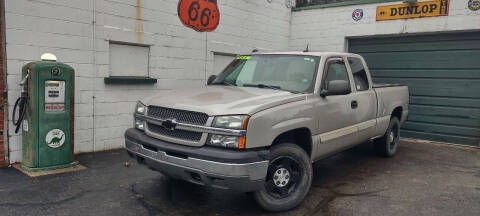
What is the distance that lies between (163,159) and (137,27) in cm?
407

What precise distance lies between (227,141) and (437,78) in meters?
7.10

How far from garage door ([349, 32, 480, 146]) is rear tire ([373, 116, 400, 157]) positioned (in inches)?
87.3

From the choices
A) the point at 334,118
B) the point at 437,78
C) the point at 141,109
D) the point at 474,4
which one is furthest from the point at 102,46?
the point at 474,4

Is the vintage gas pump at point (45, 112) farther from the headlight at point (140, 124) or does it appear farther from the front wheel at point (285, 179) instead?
the front wheel at point (285, 179)

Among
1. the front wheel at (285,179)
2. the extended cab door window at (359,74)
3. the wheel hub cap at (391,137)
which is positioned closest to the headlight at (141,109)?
the front wheel at (285,179)

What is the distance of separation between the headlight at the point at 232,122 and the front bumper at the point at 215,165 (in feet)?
0.75

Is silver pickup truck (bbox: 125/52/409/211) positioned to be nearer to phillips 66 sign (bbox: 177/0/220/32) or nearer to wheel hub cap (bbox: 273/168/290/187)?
wheel hub cap (bbox: 273/168/290/187)

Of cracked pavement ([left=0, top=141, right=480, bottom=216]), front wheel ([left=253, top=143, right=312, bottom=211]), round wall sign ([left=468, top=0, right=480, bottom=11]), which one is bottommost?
cracked pavement ([left=0, top=141, right=480, bottom=216])

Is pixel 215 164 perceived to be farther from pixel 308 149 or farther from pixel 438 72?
pixel 438 72

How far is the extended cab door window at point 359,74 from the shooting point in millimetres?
5473

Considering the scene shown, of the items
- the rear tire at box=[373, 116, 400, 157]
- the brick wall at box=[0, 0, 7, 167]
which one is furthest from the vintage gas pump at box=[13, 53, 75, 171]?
the rear tire at box=[373, 116, 400, 157]

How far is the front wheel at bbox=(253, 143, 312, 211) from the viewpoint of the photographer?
3.77 m

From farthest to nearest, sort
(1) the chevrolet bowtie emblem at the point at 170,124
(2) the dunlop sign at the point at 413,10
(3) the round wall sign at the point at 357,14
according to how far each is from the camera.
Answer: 1. (3) the round wall sign at the point at 357,14
2. (2) the dunlop sign at the point at 413,10
3. (1) the chevrolet bowtie emblem at the point at 170,124

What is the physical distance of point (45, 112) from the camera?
519cm
